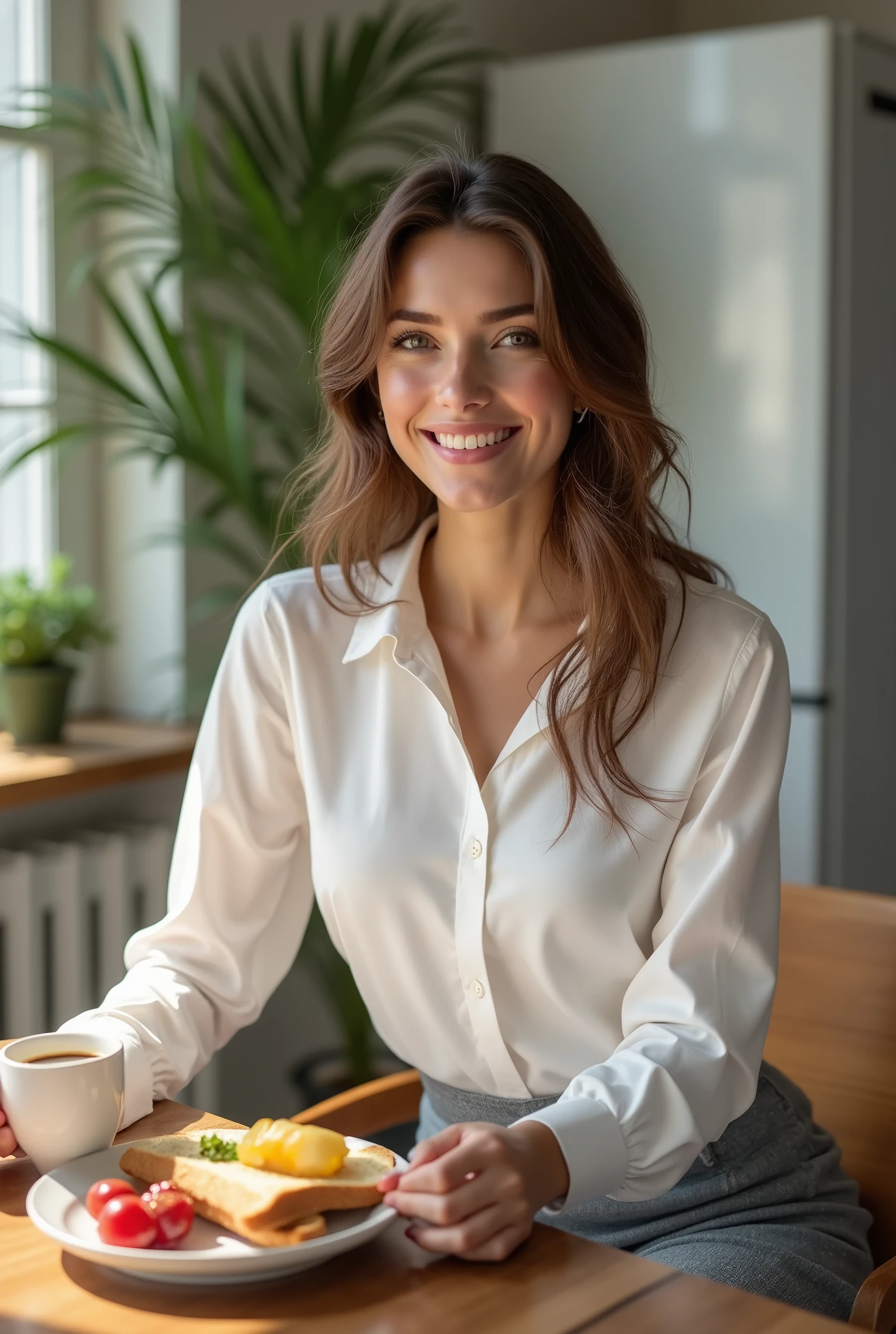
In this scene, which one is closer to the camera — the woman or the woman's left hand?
the woman's left hand

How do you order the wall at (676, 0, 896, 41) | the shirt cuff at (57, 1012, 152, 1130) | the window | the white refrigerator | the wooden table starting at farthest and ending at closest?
the wall at (676, 0, 896, 41) < the white refrigerator < the window < the shirt cuff at (57, 1012, 152, 1130) < the wooden table

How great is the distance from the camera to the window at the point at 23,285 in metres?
2.60

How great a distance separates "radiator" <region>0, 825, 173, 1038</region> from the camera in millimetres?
2354

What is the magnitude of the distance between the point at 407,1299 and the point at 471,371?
0.87 m

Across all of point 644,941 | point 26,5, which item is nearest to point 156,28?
point 26,5

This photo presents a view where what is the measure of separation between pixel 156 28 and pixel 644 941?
1870 millimetres

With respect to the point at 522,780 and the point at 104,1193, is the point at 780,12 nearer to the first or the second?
the point at 522,780

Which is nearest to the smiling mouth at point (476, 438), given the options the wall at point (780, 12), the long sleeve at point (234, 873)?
the long sleeve at point (234, 873)

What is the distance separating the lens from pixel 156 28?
2623mm

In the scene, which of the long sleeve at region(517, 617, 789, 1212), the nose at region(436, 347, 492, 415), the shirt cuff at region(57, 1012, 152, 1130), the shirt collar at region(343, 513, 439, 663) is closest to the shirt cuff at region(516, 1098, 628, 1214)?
the long sleeve at region(517, 617, 789, 1212)

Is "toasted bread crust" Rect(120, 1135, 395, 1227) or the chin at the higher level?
the chin

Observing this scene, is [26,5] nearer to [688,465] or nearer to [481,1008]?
[688,465]

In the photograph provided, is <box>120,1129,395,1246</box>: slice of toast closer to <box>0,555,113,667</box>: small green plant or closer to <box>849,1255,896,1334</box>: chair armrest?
<box>849,1255,896,1334</box>: chair armrest

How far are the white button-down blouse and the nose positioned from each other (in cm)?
24
